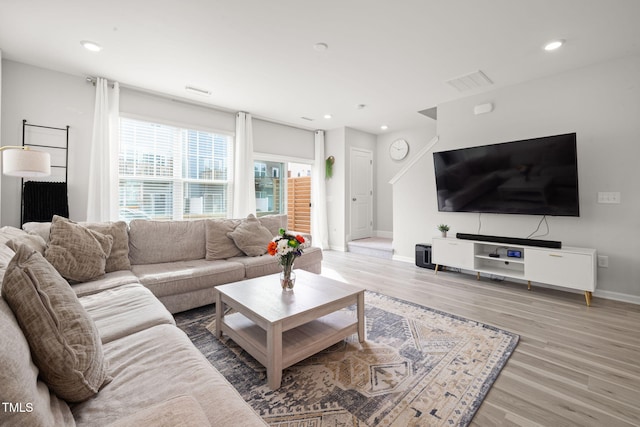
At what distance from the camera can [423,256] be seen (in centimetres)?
441

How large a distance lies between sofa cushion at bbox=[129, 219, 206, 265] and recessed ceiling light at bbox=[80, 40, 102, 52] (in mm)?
1778

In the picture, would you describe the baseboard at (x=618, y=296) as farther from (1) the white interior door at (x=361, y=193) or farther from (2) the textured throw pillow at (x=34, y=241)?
(2) the textured throw pillow at (x=34, y=241)

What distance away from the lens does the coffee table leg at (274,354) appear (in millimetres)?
1645

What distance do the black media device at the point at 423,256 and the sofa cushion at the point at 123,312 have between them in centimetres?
367

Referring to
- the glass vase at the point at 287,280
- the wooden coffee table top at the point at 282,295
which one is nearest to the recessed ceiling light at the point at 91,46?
the wooden coffee table top at the point at 282,295

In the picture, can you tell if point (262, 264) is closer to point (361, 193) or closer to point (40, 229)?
point (40, 229)

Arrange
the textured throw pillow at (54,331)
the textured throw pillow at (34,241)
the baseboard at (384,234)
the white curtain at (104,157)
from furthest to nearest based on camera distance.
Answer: the baseboard at (384,234), the white curtain at (104,157), the textured throw pillow at (34,241), the textured throw pillow at (54,331)

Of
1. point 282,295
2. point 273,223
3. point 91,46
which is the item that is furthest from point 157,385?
point 91,46

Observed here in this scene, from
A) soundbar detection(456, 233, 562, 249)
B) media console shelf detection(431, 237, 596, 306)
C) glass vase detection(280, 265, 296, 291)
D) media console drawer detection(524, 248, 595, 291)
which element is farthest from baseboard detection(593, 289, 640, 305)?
glass vase detection(280, 265, 296, 291)

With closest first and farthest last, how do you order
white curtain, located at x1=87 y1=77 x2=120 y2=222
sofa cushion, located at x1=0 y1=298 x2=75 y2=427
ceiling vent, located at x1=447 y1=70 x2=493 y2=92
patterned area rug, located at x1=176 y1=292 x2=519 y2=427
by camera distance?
sofa cushion, located at x1=0 y1=298 x2=75 y2=427 < patterned area rug, located at x1=176 y1=292 x2=519 y2=427 < ceiling vent, located at x1=447 y1=70 x2=493 y2=92 < white curtain, located at x1=87 y1=77 x2=120 y2=222

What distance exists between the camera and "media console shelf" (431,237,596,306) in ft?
9.56

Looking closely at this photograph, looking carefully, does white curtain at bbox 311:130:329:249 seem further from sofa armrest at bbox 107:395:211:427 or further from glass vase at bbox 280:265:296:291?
sofa armrest at bbox 107:395:211:427

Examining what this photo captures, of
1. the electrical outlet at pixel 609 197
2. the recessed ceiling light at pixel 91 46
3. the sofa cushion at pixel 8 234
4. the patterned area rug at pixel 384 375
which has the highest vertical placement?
the recessed ceiling light at pixel 91 46

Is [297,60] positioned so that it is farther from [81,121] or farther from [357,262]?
[357,262]
